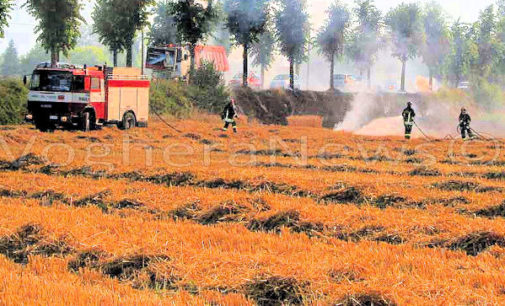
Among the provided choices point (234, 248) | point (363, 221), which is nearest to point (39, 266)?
point (234, 248)

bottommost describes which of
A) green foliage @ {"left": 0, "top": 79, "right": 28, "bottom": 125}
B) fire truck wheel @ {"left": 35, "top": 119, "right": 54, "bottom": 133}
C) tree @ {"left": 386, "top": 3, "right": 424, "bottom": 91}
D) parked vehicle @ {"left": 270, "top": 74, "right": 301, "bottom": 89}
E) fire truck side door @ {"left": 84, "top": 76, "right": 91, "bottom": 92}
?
fire truck wheel @ {"left": 35, "top": 119, "right": 54, "bottom": 133}

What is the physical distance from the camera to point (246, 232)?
10359 mm

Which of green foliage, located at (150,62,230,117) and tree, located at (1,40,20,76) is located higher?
tree, located at (1,40,20,76)

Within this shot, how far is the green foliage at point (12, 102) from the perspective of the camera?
1291 inches

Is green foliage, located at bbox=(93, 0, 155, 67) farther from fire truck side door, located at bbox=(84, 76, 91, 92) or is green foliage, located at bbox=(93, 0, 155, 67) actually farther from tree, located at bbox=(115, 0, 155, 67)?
fire truck side door, located at bbox=(84, 76, 91, 92)

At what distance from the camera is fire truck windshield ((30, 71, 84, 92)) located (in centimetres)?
2948

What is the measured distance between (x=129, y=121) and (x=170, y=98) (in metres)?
11.5

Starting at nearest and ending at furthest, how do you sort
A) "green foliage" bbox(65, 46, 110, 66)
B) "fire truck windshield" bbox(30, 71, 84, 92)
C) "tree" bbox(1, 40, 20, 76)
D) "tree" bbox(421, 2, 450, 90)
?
1. "fire truck windshield" bbox(30, 71, 84, 92)
2. "tree" bbox(421, 2, 450, 90)
3. "tree" bbox(1, 40, 20, 76)
4. "green foliage" bbox(65, 46, 110, 66)

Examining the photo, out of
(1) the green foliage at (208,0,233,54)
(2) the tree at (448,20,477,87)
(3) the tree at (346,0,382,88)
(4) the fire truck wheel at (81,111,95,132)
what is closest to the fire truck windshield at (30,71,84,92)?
(4) the fire truck wheel at (81,111,95,132)

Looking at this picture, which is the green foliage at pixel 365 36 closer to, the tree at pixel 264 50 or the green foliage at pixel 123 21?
the tree at pixel 264 50

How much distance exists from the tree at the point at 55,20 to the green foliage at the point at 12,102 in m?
10.6

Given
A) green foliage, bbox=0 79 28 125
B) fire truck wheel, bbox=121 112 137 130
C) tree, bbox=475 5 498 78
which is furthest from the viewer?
tree, bbox=475 5 498 78

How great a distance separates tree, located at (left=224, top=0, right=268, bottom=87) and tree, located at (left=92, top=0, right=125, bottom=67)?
8114 mm

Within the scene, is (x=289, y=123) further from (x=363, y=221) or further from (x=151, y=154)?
(x=363, y=221)
